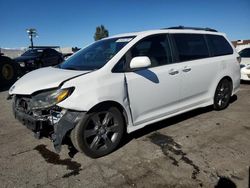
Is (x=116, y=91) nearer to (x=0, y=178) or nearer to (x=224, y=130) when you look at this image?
(x=0, y=178)

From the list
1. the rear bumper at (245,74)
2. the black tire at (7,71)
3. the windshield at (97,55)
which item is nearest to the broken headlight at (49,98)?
the windshield at (97,55)

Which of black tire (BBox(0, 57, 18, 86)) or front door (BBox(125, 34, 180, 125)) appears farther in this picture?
black tire (BBox(0, 57, 18, 86))

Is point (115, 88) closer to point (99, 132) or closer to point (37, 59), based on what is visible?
point (99, 132)

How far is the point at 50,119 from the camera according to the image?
3.29m

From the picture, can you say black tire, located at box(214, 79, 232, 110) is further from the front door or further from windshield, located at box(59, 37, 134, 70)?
windshield, located at box(59, 37, 134, 70)

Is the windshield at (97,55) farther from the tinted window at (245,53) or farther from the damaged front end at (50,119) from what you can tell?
the tinted window at (245,53)

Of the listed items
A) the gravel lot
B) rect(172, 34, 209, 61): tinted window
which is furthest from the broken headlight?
rect(172, 34, 209, 61): tinted window

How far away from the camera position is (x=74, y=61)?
173 inches

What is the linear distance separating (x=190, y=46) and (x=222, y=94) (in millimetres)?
1479

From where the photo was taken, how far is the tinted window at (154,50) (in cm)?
395

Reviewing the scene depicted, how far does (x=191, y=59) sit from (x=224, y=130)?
1389 mm

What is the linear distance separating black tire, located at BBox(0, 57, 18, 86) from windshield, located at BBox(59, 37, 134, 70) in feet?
20.1

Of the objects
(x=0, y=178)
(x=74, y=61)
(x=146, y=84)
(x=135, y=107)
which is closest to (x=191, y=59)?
(x=146, y=84)

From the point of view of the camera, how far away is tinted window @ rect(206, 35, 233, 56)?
5.22 meters
